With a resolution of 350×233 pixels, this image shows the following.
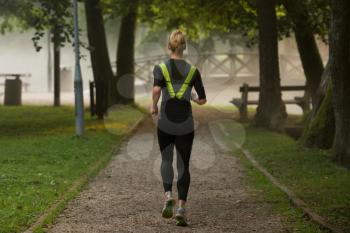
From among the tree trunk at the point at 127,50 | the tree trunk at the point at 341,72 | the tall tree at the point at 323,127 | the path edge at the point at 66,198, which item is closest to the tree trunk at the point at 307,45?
the tree trunk at the point at 127,50

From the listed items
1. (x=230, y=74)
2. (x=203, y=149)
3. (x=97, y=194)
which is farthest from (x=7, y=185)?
(x=230, y=74)

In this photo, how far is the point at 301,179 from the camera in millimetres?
12289

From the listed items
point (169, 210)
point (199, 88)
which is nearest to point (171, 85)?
point (199, 88)

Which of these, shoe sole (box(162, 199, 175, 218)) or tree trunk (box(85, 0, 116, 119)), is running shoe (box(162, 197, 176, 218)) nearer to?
shoe sole (box(162, 199, 175, 218))

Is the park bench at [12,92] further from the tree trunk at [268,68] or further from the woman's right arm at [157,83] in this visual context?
the woman's right arm at [157,83]

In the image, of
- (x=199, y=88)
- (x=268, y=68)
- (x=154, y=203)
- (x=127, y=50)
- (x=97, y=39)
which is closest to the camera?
(x=199, y=88)

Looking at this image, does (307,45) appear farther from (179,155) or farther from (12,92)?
(179,155)

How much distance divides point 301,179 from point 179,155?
3616mm

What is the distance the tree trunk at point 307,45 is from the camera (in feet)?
82.1

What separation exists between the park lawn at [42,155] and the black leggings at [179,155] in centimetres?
145

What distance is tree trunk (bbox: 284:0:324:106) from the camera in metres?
25.0

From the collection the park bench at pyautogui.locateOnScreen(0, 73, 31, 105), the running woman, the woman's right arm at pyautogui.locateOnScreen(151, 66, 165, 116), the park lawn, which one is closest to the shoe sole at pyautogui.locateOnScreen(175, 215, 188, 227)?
the running woman

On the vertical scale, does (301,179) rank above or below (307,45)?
below

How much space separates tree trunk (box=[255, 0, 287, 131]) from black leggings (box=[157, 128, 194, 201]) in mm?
12669
